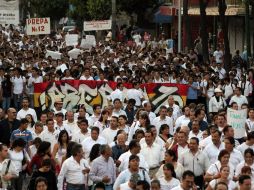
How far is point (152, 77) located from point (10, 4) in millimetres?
15327

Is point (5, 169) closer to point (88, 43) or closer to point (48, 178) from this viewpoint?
point (48, 178)

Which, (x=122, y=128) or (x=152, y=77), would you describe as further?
(x=152, y=77)

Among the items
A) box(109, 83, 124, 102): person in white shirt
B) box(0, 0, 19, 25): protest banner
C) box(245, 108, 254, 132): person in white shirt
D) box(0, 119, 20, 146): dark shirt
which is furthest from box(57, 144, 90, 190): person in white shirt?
box(0, 0, 19, 25): protest banner

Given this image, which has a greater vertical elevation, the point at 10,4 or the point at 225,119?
the point at 10,4

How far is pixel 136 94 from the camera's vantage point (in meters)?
25.4

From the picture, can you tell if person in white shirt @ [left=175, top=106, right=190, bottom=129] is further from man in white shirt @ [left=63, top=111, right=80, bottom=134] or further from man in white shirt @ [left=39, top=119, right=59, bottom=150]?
man in white shirt @ [left=39, top=119, right=59, bottom=150]

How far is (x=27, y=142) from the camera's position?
725 inches

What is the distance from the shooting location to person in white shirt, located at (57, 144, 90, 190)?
15.7m

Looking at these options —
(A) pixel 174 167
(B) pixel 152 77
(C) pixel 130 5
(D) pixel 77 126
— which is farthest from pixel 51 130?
(C) pixel 130 5

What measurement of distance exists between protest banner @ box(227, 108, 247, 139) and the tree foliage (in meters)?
62.2

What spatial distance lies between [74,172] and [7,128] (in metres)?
4.50

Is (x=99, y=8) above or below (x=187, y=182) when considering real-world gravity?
above

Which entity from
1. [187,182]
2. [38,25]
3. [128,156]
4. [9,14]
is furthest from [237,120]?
[9,14]

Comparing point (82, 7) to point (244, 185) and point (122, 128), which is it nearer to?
point (122, 128)
